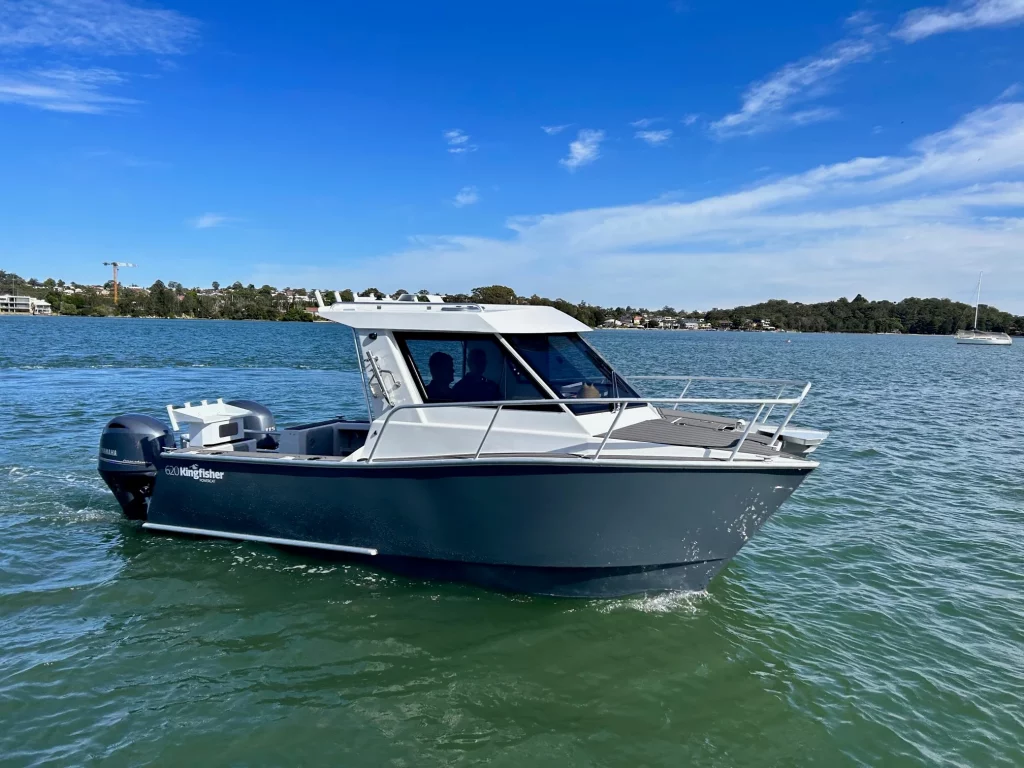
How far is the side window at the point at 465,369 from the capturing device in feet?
21.5

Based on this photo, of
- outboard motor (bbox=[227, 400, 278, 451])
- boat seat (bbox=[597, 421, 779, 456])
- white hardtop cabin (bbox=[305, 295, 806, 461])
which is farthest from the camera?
outboard motor (bbox=[227, 400, 278, 451])

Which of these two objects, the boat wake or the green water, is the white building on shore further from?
the boat wake

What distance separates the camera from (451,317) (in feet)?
21.7

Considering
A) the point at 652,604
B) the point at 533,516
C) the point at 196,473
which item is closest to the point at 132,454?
the point at 196,473

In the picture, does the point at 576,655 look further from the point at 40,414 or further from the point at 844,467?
the point at 40,414

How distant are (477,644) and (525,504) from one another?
1.26 metres

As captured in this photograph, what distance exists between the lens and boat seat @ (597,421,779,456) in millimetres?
6000

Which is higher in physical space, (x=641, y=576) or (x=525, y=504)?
(x=525, y=504)

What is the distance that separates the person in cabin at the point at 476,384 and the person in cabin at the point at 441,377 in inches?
3.9

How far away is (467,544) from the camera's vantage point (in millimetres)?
6297

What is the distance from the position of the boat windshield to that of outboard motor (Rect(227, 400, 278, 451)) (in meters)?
4.00

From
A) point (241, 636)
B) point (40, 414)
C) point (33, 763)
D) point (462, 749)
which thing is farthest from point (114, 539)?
point (40, 414)

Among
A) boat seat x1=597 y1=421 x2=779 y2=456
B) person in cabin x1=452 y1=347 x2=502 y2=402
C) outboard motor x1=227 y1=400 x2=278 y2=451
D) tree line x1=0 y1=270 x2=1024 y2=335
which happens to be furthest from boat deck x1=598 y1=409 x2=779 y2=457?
tree line x1=0 y1=270 x2=1024 y2=335

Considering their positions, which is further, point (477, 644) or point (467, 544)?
point (467, 544)
